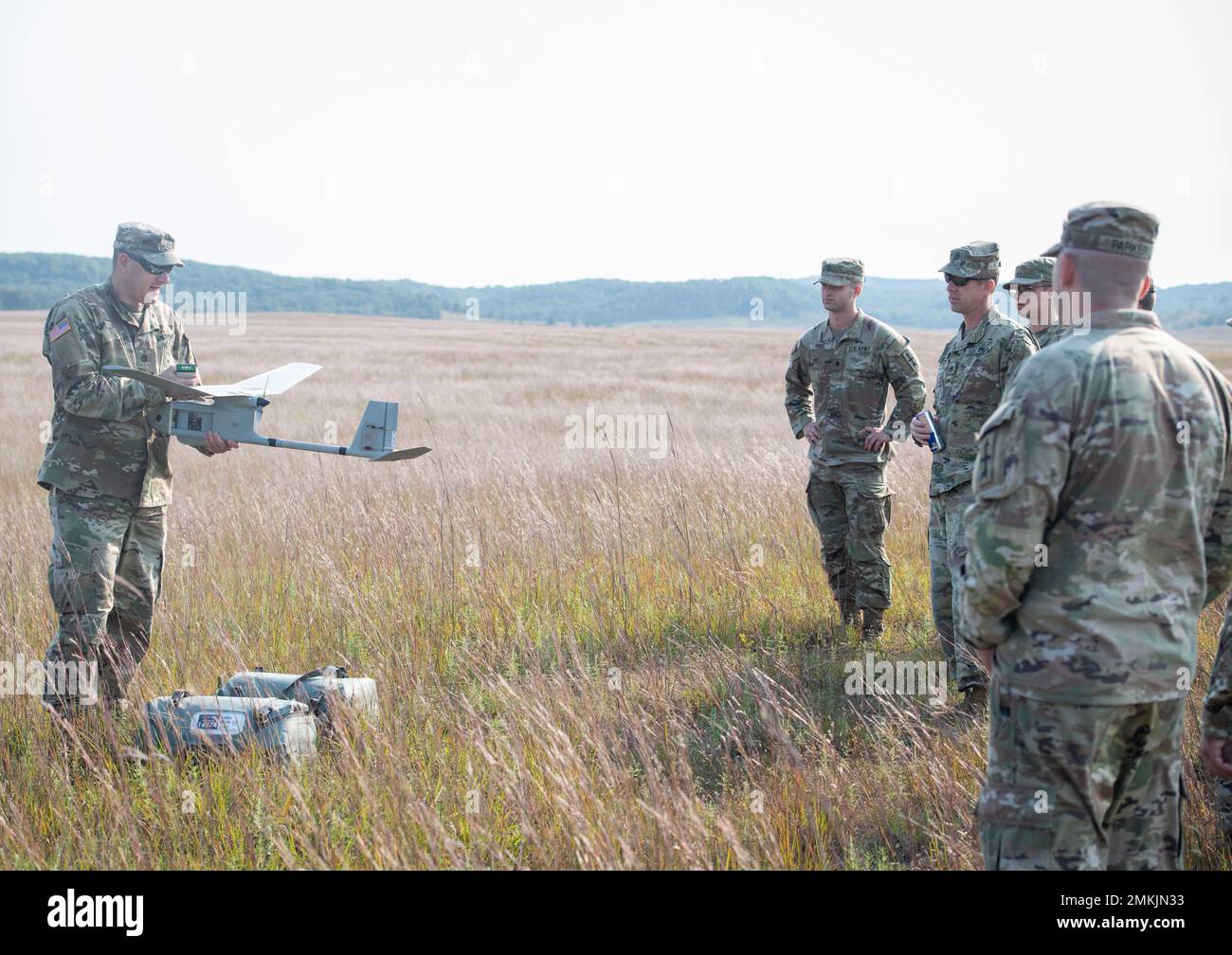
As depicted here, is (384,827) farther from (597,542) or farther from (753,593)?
(597,542)

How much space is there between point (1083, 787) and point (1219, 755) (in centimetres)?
86

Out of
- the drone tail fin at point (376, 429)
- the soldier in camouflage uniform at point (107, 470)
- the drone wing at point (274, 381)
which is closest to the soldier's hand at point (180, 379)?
the soldier in camouflage uniform at point (107, 470)

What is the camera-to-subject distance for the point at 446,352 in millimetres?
37219

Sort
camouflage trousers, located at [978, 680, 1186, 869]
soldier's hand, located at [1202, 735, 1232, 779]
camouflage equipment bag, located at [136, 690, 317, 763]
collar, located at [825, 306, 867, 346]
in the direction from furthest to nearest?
collar, located at [825, 306, 867, 346]
camouflage equipment bag, located at [136, 690, 317, 763]
soldier's hand, located at [1202, 735, 1232, 779]
camouflage trousers, located at [978, 680, 1186, 869]

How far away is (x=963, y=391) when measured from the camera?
530 centimetres

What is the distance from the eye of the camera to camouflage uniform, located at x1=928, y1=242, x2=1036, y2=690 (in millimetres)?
5168

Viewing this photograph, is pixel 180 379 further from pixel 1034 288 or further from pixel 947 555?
pixel 1034 288

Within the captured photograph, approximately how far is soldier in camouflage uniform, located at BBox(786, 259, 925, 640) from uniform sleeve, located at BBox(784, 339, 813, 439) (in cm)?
18

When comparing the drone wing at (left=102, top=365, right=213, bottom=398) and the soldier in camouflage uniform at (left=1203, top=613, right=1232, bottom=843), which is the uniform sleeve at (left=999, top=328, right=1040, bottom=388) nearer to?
the soldier in camouflage uniform at (left=1203, top=613, right=1232, bottom=843)

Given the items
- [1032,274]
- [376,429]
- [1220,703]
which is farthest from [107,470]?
[1032,274]

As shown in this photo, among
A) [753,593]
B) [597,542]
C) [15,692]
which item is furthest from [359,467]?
[15,692]

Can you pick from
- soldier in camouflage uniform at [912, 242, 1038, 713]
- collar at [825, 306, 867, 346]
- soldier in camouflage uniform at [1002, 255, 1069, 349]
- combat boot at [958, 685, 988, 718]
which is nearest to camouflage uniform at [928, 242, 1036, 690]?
soldier in camouflage uniform at [912, 242, 1038, 713]

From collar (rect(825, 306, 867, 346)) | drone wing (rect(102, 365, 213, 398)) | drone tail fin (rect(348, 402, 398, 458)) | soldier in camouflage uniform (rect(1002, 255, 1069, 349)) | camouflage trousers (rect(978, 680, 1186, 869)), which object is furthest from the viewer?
collar (rect(825, 306, 867, 346))
